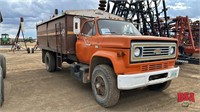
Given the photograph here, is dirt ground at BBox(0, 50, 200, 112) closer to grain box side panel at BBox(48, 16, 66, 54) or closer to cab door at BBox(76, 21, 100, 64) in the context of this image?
cab door at BBox(76, 21, 100, 64)

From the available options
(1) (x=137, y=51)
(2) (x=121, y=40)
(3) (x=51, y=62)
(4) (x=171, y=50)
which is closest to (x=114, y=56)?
(2) (x=121, y=40)

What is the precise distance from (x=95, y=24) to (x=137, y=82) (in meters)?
2.10

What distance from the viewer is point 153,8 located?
39.5ft

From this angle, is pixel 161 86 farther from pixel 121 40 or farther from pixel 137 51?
pixel 121 40

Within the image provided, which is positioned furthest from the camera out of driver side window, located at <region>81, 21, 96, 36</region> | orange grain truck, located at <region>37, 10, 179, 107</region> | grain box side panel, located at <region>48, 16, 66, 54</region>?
grain box side panel, located at <region>48, 16, 66, 54</region>

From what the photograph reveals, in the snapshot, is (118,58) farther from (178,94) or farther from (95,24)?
(178,94)

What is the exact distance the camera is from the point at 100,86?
455cm

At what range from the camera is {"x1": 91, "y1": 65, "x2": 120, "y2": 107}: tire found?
412cm

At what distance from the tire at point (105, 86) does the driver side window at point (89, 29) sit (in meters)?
1.15

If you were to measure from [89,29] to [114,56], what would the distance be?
1712mm

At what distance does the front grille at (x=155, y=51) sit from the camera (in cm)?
410

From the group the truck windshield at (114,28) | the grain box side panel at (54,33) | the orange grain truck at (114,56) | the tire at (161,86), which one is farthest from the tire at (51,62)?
the tire at (161,86)

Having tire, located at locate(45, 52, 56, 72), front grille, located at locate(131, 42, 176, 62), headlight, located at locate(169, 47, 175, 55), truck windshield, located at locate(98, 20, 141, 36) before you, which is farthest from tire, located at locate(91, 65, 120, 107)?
tire, located at locate(45, 52, 56, 72)

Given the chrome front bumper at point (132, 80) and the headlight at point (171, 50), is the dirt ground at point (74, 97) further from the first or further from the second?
the headlight at point (171, 50)
